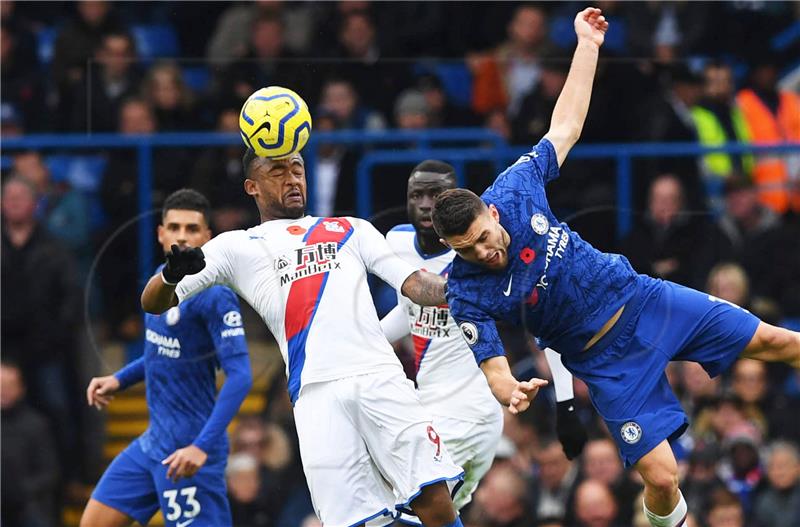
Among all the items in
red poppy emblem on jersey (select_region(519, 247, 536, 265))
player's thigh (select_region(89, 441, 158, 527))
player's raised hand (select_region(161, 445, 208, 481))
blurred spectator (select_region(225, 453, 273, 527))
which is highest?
red poppy emblem on jersey (select_region(519, 247, 536, 265))

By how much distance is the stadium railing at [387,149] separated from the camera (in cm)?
1198

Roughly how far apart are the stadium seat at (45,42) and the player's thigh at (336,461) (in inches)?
290

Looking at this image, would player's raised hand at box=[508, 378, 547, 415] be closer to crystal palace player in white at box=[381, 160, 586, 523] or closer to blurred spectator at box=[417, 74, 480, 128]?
crystal palace player in white at box=[381, 160, 586, 523]

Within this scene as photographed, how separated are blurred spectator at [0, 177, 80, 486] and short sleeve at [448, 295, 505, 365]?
208 inches

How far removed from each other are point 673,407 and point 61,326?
5.85 m

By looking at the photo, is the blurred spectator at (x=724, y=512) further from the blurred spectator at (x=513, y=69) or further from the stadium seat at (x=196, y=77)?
the stadium seat at (x=196, y=77)

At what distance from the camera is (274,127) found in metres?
8.22

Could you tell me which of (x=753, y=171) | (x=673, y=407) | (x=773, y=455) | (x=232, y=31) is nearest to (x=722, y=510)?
(x=773, y=455)

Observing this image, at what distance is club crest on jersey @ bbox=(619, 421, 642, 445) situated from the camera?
8.09 metres

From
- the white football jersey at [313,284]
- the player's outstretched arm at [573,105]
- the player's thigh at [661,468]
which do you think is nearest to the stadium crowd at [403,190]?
the player's outstretched arm at [573,105]

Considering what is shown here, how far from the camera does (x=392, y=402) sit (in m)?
7.74

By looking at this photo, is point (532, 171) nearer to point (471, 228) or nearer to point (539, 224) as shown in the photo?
point (539, 224)

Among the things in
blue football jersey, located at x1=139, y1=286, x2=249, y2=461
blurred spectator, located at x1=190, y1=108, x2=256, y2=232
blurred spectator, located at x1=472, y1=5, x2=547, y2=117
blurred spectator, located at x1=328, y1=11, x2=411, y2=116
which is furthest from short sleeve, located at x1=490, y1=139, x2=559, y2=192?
blurred spectator, located at x1=472, y1=5, x2=547, y2=117

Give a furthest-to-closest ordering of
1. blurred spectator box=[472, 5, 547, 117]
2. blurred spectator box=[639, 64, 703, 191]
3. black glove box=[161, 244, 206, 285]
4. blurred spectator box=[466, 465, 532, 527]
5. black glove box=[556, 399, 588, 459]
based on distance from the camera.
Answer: blurred spectator box=[472, 5, 547, 117] → blurred spectator box=[639, 64, 703, 191] → blurred spectator box=[466, 465, 532, 527] → black glove box=[556, 399, 588, 459] → black glove box=[161, 244, 206, 285]
